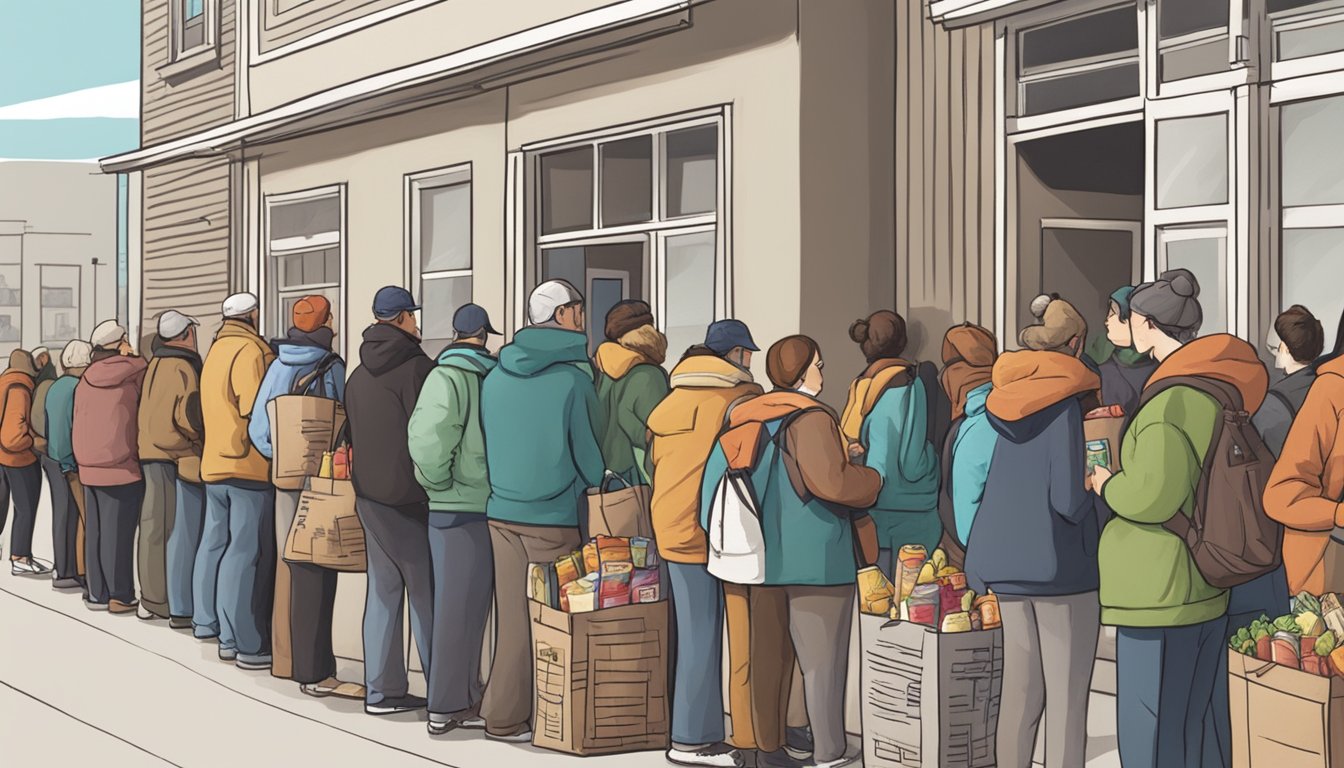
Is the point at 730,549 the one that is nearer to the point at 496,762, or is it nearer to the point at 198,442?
the point at 496,762

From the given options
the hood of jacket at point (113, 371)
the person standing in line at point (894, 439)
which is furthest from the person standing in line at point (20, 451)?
the person standing in line at point (894, 439)

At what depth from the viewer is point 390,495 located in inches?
310

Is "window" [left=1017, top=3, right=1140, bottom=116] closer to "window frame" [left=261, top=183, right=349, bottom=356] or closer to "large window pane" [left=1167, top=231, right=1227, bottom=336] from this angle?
"large window pane" [left=1167, top=231, right=1227, bottom=336]

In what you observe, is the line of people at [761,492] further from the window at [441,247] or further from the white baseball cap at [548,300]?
the window at [441,247]

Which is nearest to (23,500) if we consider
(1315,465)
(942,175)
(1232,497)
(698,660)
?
(698,660)

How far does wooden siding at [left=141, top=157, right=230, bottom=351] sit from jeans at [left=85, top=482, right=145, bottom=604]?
18.5 feet

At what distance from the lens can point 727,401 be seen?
679cm

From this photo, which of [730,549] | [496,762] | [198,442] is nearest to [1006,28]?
[730,549]

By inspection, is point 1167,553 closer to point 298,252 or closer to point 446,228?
point 446,228

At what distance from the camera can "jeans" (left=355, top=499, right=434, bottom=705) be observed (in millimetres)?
7957

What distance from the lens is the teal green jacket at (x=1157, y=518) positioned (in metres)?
5.19

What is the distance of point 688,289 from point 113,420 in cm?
439

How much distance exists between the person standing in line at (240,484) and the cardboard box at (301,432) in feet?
2.19

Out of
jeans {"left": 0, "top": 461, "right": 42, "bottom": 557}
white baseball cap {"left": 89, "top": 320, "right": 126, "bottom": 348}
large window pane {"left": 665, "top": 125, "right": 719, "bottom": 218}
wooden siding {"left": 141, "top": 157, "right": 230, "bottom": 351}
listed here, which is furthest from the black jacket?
wooden siding {"left": 141, "top": 157, "right": 230, "bottom": 351}
